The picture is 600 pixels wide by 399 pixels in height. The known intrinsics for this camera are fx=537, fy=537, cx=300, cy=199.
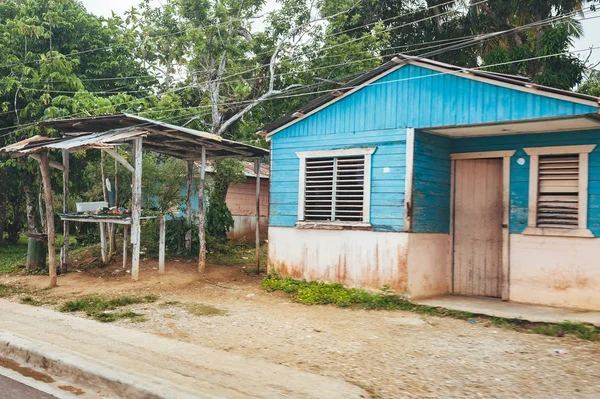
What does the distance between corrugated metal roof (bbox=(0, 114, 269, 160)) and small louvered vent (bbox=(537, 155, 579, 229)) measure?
651 centimetres

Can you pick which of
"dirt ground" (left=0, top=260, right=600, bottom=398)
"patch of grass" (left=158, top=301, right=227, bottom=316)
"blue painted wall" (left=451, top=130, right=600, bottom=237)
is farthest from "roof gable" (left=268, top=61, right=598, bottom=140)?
"patch of grass" (left=158, top=301, right=227, bottom=316)

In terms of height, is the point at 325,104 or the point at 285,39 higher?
the point at 285,39

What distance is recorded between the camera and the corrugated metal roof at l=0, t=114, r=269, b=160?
431 inches

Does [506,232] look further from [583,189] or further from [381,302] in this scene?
[381,302]

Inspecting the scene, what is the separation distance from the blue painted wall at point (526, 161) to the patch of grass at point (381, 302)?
2048mm

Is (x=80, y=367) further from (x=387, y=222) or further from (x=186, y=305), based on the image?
(x=387, y=222)

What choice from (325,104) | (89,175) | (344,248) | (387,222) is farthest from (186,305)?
(89,175)

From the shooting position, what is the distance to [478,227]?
1062 cm

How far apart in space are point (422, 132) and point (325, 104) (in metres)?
2.19

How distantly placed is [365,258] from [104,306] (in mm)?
4786

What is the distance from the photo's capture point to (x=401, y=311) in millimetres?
9234

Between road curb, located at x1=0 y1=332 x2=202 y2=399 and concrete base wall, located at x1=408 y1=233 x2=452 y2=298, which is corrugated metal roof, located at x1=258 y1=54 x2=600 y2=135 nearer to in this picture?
concrete base wall, located at x1=408 y1=233 x2=452 y2=298

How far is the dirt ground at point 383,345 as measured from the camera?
527cm

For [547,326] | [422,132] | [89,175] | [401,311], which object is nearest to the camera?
[547,326]
